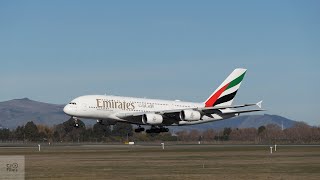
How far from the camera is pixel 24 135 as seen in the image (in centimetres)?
15425

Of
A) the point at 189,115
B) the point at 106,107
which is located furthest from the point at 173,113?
the point at 106,107

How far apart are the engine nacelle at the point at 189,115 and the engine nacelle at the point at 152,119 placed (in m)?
2.98

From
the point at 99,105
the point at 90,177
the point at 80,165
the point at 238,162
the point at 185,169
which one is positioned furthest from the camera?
the point at 99,105

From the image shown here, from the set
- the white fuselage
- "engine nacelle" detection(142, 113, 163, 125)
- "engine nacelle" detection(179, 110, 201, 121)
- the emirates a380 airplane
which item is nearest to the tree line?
the emirates a380 airplane

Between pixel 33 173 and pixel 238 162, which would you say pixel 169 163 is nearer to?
pixel 238 162

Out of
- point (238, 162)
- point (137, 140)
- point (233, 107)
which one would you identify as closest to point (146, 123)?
point (233, 107)

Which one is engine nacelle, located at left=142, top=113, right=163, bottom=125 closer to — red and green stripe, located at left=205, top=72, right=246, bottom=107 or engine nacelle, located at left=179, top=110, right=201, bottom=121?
engine nacelle, located at left=179, top=110, right=201, bottom=121

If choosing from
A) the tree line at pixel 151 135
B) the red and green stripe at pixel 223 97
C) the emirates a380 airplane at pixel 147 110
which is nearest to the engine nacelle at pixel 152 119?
the emirates a380 airplane at pixel 147 110

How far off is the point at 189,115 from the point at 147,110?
19.3 feet

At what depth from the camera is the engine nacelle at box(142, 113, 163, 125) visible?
100062mm

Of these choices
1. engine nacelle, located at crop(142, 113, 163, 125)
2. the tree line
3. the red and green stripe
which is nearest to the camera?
engine nacelle, located at crop(142, 113, 163, 125)

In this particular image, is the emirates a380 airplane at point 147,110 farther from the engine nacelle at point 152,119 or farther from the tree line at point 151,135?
the tree line at point 151,135

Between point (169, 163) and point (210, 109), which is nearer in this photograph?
point (169, 163)

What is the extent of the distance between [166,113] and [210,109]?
5.97 meters
